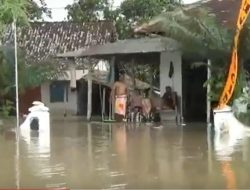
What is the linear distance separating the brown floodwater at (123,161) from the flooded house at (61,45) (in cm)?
1886

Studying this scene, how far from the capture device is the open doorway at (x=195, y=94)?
73.2 feet

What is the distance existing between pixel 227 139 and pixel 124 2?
25514 mm

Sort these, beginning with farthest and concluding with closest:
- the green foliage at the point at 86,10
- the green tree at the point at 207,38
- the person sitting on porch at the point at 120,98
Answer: the green foliage at the point at 86,10
the person sitting on porch at the point at 120,98
the green tree at the point at 207,38

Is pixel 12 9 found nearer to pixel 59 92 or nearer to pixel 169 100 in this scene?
pixel 169 100

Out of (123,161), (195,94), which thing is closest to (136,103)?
(195,94)

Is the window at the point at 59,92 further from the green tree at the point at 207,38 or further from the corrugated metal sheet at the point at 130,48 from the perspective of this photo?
the green tree at the point at 207,38

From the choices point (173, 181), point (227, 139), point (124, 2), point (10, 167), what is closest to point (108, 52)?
point (227, 139)

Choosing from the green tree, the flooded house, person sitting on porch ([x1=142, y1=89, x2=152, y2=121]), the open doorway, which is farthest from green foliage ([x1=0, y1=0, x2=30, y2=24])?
the flooded house

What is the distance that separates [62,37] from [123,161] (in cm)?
2716

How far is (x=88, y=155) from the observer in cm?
1218

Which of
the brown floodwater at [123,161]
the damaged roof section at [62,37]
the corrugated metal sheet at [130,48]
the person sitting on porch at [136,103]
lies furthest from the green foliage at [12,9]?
the damaged roof section at [62,37]

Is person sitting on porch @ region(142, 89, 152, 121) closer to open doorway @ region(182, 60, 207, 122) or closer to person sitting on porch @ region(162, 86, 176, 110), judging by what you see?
person sitting on porch @ region(162, 86, 176, 110)

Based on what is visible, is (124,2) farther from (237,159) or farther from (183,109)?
(237,159)

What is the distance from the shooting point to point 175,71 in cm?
2212
